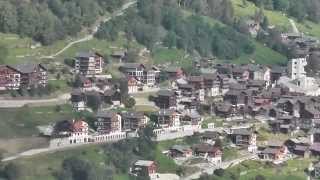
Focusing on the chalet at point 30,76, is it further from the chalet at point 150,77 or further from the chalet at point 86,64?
the chalet at point 150,77

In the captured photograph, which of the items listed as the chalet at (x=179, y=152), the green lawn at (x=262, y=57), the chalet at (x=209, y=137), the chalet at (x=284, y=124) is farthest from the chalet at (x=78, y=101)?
the green lawn at (x=262, y=57)

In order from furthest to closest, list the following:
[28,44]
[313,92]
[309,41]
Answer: [309,41]
[313,92]
[28,44]

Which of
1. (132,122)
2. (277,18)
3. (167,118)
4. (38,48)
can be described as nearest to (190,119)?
(167,118)

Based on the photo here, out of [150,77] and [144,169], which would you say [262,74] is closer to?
[150,77]

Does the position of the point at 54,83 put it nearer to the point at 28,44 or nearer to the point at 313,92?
the point at 28,44

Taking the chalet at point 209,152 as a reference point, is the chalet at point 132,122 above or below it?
above

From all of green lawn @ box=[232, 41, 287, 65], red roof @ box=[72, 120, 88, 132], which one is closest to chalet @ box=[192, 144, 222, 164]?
red roof @ box=[72, 120, 88, 132]

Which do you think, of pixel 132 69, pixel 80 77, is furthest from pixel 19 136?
pixel 132 69
